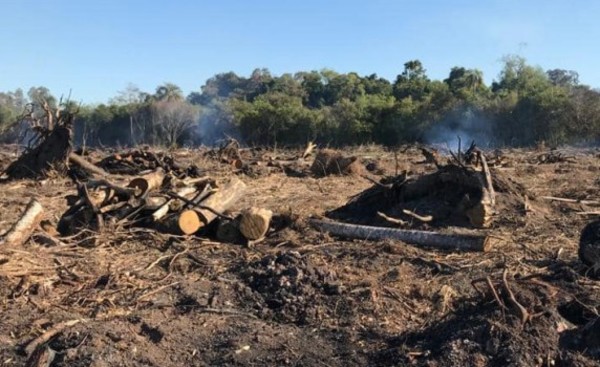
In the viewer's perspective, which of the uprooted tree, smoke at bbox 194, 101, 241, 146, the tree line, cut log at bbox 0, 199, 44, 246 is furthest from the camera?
smoke at bbox 194, 101, 241, 146

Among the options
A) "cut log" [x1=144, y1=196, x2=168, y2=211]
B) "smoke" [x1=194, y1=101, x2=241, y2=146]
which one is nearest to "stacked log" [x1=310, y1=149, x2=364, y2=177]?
"cut log" [x1=144, y1=196, x2=168, y2=211]

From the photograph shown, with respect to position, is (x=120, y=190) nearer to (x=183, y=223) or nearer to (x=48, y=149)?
(x=183, y=223)

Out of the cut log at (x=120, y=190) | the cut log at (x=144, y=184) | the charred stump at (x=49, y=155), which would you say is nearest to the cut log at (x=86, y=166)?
the charred stump at (x=49, y=155)

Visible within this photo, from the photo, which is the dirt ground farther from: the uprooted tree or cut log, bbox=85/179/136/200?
the uprooted tree

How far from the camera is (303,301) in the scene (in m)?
5.07

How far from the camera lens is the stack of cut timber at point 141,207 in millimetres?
7480

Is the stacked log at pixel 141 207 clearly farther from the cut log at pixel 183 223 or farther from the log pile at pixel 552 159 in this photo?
the log pile at pixel 552 159

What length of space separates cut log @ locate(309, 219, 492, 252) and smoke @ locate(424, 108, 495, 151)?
2572cm

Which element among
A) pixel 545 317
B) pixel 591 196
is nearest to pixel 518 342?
pixel 545 317

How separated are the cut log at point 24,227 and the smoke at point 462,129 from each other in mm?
27111

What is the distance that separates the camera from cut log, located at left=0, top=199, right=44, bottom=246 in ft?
21.7

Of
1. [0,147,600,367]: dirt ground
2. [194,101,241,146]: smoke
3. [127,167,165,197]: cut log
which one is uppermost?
[127,167,165,197]: cut log

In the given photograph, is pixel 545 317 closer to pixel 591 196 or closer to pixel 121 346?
pixel 121 346

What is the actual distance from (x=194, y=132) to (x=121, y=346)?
40.1m
